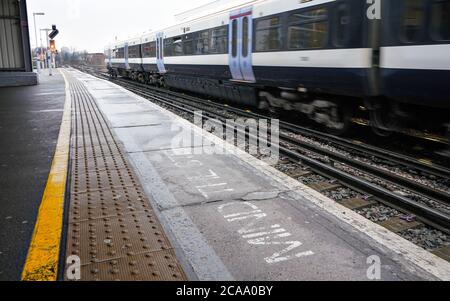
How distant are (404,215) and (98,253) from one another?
10.4 ft

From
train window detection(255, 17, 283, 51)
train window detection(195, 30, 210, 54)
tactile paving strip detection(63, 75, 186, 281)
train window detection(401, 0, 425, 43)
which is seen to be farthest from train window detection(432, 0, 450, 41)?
train window detection(195, 30, 210, 54)

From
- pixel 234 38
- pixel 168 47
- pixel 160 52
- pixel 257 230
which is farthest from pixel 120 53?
pixel 257 230

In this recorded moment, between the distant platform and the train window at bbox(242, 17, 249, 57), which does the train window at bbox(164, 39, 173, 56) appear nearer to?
the train window at bbox(242, 17, 249, 57)

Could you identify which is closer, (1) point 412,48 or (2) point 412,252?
(2) point 412,252

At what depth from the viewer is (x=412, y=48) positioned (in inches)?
236

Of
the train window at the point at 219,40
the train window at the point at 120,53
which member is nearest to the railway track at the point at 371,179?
the train window at the point at 219,40

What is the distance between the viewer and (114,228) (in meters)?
3.67

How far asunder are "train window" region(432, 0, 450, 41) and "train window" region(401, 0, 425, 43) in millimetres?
199

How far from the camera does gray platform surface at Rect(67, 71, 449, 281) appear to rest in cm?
303

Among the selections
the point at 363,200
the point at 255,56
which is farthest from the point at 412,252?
the point at 255,56

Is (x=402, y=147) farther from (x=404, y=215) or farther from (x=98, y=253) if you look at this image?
(x=98, y=253)

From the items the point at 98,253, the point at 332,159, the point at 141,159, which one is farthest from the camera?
the point at 332,159

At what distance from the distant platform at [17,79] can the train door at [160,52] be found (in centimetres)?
737

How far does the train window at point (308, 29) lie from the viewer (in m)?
7.86
